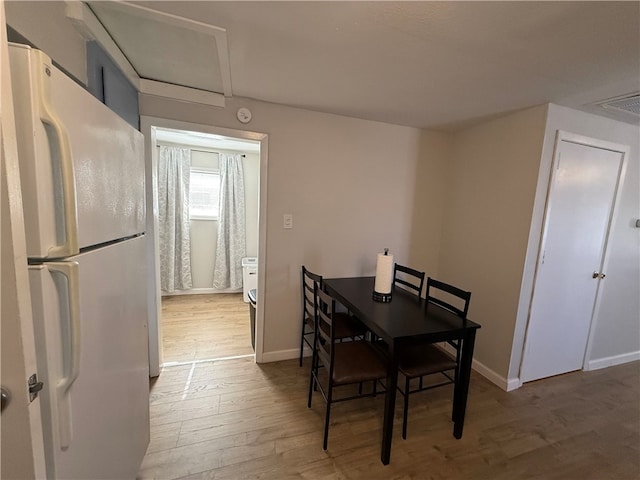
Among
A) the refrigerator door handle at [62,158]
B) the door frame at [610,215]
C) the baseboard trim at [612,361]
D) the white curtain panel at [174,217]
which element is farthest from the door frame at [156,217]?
the baseboard trim at [612,361]

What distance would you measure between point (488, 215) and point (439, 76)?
1338 mm

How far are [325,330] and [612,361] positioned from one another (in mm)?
3167

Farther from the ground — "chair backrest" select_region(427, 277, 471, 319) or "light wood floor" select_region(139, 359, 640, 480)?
"chair backrest" select_region(427, 277, 471, 319)

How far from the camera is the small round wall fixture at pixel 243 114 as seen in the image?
2174 mm

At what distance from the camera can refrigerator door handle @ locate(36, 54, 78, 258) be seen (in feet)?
2.10

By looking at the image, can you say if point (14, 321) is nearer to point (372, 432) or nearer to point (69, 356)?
point (69, 356)

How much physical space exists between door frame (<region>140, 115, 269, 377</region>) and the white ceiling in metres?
0.30

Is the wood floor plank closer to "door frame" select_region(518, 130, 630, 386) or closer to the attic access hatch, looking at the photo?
"door frame" select_region(518, 130, 630, 386)

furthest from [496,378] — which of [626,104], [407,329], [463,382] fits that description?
[626,104]

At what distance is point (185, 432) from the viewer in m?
1.73

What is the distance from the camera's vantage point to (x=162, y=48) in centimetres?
155

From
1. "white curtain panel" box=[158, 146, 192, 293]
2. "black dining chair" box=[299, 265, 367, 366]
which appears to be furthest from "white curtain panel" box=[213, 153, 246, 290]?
"black dining chair" box=[299, 265, 367, 366]

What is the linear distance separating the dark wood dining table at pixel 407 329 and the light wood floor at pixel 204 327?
4.57 ft

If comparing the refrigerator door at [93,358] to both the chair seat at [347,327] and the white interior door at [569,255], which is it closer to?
the chair seat at [347,327]
